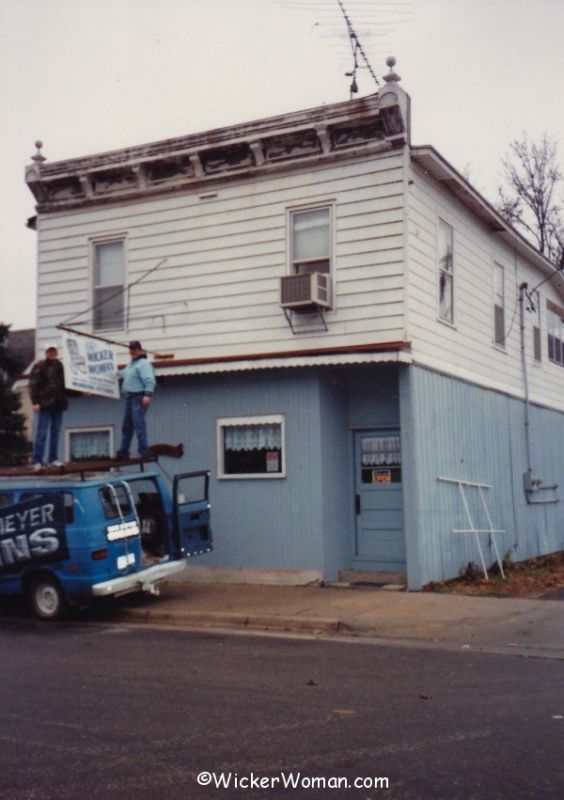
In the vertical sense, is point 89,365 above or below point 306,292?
below

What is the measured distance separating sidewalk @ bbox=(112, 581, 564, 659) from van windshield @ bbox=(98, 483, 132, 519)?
1369 millimetres

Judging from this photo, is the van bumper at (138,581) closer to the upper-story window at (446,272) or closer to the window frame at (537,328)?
the upper-story window at (446,272)

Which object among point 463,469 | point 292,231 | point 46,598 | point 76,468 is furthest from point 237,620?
point 292,231

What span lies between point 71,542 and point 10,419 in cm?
1935

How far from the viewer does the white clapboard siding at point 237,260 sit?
14.8 m

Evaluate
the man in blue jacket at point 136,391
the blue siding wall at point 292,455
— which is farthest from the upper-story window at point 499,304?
the man in blue jacket at point 136,391

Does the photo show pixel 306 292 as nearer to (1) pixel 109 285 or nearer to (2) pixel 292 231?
(2) pixel 292 231

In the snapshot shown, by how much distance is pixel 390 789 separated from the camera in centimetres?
532

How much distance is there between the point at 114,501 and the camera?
12.4 metres

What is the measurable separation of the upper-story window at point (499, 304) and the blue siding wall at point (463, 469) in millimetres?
1225

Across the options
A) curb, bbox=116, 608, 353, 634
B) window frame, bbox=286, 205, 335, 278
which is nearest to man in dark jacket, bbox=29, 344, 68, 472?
curb, bbox=116, 608, 353, 634

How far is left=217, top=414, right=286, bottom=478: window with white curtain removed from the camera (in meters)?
15.5

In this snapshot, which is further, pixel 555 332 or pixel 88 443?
pixel 555 332

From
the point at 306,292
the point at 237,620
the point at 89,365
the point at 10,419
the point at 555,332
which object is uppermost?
the point at 555,332
